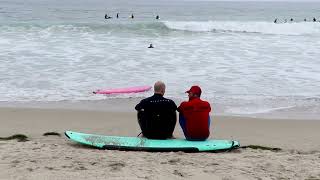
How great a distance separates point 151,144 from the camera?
6.75 metres

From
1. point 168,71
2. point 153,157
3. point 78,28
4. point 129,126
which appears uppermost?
point 78,28

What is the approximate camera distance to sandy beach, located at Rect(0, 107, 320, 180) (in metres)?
5.29

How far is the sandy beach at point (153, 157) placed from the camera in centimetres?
529

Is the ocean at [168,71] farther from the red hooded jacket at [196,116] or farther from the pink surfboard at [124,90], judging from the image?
the red hooded jacket at [196,116]

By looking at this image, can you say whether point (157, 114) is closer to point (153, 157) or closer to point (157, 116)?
point (157, 116)

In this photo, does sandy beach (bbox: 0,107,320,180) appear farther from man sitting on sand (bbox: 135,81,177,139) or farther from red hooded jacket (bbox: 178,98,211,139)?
man sitting on sand (bbox: 135,81,177,139)

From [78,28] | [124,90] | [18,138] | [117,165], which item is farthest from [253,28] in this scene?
[117,165]

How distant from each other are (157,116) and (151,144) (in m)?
0.48

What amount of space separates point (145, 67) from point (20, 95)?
574 cm

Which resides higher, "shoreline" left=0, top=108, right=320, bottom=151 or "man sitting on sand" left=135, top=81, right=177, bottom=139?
"man sitting on sand" left=135, top=81, right=177, bottom=139

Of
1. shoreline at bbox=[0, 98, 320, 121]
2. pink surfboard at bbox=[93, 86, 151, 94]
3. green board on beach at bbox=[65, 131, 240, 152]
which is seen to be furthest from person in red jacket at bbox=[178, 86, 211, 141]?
pink surfboard at bbox=[93, 86, 151, 94]

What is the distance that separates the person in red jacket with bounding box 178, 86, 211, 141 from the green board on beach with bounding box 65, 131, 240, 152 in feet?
Result: 0.45

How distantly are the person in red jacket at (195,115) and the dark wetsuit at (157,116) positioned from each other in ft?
0.53

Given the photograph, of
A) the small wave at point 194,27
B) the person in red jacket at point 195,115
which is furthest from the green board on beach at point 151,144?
the small wave at point 194,27
